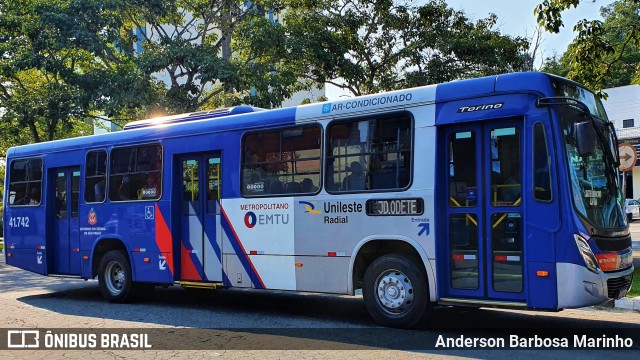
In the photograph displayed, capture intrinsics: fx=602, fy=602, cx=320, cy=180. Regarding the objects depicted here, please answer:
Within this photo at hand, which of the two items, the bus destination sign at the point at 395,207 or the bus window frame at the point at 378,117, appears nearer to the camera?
the bus destination sign at the point at 395,207

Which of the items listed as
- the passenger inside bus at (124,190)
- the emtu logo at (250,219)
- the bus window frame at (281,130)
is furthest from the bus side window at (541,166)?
the passenger inside bus at (124,190)

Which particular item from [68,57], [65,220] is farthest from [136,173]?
[68,57]

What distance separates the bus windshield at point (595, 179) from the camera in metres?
6.88

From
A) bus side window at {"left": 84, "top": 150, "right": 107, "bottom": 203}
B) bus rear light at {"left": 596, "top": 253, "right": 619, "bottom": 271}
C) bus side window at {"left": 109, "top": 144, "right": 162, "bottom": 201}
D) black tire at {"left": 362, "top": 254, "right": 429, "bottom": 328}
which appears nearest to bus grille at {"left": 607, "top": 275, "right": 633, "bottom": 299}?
bus rear light at {"left": 596, "top": 253, "right": 619, "bottom": 271}

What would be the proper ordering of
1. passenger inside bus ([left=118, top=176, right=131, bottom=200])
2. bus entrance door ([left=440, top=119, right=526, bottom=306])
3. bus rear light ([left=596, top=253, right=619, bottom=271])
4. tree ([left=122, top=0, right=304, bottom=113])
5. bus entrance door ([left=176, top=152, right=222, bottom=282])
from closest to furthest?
bus rear light ([left=596, top=253, right=619, bottom=271]) → bus entrance door ([left=440, top=119, right=526, bottom=306]) → bus entrance door ([left=176, top=152, right=222, bottom=282]) → passenger inside bus ([left=118, top=176, right=131, bottom=200]) → tree ([left=122, top=0, right=304, bottom=113])

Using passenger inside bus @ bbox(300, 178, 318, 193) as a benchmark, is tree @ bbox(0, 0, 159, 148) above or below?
above

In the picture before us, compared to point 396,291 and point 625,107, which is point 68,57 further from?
point 625,107

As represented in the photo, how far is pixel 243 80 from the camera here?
59.8 feet

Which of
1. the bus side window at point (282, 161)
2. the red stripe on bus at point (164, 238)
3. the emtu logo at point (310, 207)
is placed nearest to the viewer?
the emtu logo at point (310, 207)

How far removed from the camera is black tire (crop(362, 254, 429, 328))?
7.61m

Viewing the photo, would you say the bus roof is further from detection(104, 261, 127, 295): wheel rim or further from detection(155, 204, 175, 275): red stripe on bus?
detection(104, 261, 127, 295): wheel rim

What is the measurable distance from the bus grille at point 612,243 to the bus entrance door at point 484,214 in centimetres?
84

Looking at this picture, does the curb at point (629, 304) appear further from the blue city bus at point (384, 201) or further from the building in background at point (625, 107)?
the building in background at point (625, 107)

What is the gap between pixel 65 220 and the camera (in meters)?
12.0
